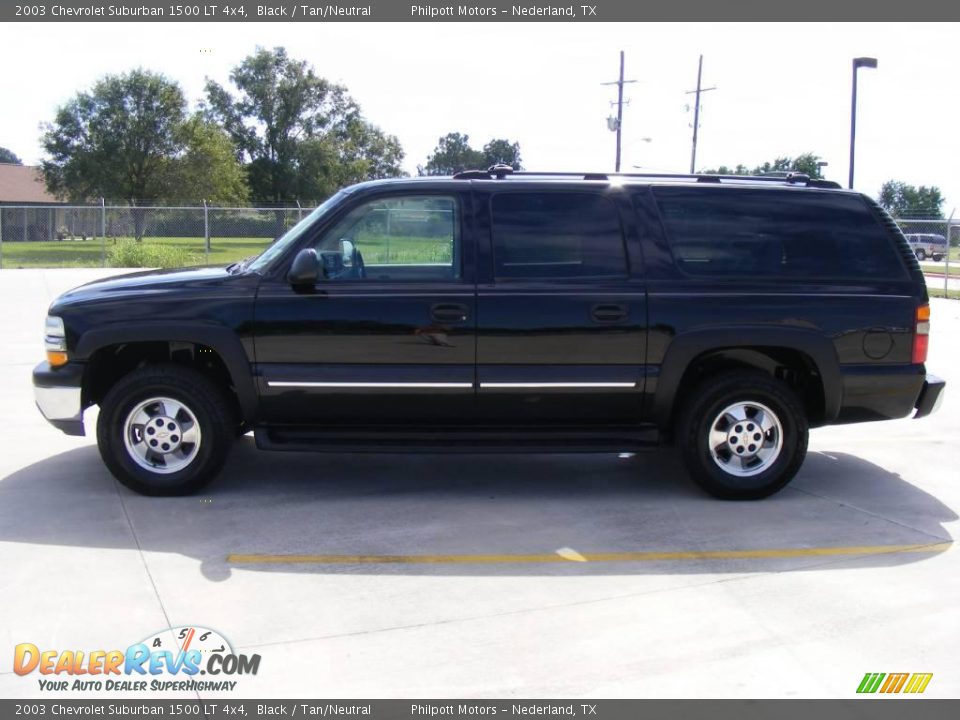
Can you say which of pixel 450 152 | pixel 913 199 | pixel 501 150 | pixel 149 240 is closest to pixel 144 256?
pixel 149 240

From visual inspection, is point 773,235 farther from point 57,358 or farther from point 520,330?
point 57,358

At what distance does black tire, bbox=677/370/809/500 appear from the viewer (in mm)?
6000

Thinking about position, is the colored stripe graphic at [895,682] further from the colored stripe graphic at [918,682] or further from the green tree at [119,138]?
the green tree at [119,138]

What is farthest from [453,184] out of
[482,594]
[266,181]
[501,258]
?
[266,181]

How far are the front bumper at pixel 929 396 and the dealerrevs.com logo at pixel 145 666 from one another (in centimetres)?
451

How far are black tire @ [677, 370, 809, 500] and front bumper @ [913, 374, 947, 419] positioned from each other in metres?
0.81

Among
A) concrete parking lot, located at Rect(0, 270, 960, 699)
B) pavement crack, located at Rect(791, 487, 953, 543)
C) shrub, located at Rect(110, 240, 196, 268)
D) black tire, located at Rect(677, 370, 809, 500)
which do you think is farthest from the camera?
shrub, located at Rect(110, 240, 196, 268)

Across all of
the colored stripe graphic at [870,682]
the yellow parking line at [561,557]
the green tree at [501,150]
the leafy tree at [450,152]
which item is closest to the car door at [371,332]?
the yellow parking line at [561,557]

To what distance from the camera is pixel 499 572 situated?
4.88 meters

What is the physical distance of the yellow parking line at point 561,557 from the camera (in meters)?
4.99

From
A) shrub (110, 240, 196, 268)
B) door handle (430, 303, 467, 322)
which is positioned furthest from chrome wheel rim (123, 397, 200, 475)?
shrub (110, 240, 196, 268)
